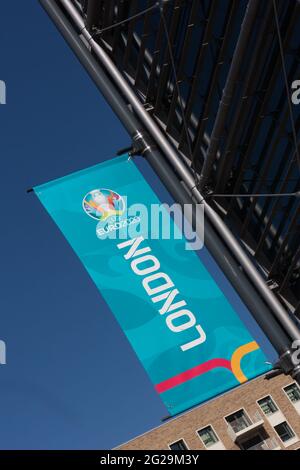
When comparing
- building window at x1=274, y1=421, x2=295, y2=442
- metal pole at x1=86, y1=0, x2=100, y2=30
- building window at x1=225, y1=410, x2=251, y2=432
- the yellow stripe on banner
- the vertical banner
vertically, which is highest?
building window at x1=225, y1=410, x2=251, y2=432

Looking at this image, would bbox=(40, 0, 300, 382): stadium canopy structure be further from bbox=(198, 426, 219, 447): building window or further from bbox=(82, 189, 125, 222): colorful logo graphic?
bbox=(198, 426, 219, 447): building window

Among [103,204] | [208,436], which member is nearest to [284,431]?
[208,436]

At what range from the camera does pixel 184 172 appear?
483 inches

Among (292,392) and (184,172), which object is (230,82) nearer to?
(184,172)

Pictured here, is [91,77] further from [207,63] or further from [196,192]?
[196,192]

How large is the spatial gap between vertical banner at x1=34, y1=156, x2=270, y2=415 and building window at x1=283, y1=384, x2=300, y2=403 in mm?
42020

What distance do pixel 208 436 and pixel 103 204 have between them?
132 ft

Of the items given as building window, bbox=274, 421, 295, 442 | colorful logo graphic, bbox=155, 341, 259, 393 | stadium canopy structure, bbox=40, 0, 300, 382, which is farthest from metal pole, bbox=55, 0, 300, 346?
building window, bbox=274, 421, 295, 442

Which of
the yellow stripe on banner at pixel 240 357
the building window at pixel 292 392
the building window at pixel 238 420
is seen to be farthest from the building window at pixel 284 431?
the yellow stripe on banner at pixel 240 357

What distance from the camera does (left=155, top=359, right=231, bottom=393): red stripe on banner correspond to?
10.4 meters

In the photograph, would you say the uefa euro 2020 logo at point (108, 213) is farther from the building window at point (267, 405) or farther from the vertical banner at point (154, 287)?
the building window at point (267, 405)
